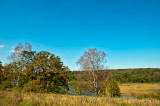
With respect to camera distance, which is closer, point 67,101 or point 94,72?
point 67,101

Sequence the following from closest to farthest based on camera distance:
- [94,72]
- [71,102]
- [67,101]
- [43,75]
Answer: [71,102] < [67,101] < [43,75] < [94,72]

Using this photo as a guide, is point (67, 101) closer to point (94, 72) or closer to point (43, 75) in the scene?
point (43, 75)

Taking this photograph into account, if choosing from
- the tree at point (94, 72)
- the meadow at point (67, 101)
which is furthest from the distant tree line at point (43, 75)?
the tree at point (94, 72)

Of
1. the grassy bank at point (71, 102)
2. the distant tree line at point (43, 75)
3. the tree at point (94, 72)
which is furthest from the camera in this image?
the tree at point (94, 72)

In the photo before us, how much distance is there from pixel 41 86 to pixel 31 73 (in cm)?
167

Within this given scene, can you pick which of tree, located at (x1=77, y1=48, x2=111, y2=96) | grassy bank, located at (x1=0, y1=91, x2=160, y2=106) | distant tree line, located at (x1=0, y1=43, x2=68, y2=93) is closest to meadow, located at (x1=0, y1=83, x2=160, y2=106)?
grassy bank, located at (x1=0, y1=91, x2=160, y2=106)

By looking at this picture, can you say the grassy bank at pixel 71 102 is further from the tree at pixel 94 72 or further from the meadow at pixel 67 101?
the tree at pixel 94 72

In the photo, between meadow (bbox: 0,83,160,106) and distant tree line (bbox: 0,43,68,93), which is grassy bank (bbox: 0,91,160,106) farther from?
distant tree line (bbox: 0,43,68,93)

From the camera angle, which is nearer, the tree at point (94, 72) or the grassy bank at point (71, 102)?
the grassy bank at point (71, 102)

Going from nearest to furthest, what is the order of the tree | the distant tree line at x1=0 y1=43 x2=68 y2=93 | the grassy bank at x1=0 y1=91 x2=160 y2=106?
the grassy bank at x1=0 y1=91 x2=160 y2=106, the distant tree line at x1=0 y1=43 x2=68 y2=93, the tree

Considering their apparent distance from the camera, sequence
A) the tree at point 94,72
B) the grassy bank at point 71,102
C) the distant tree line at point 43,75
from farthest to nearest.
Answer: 1. the tree at point 94,72
2. the distant tree line at point 43,75
3. the grassy bank at point 71,102

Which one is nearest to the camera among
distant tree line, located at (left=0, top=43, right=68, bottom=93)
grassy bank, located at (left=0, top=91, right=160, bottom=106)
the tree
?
grassy bank, located at (left=0, top=91, right=160, bottom=106)

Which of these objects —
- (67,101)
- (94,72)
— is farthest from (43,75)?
(94,72)

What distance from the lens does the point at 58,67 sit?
10.4 meters
